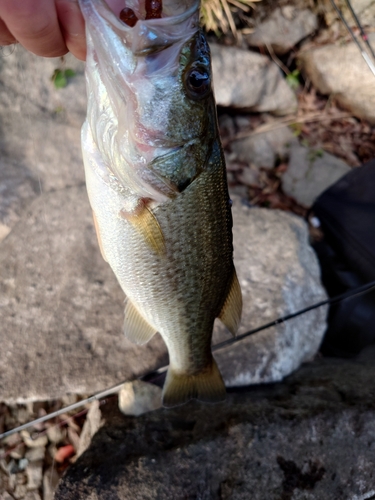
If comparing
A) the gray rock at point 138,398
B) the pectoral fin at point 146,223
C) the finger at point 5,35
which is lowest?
the gray rock at point 138,398

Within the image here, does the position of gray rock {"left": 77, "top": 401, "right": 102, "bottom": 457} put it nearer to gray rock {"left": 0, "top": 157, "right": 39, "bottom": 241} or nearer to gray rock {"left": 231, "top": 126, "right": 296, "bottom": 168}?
gray rock {"left": 0, "top": 157, "right": 39, "bottom": 241}

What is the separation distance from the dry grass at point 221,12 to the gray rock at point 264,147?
3.90 feet

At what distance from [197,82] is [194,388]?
1442mm

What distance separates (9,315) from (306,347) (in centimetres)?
213

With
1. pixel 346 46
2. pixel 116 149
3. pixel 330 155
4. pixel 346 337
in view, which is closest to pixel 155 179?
pixel 116 149

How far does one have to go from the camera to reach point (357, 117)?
444 centimetres

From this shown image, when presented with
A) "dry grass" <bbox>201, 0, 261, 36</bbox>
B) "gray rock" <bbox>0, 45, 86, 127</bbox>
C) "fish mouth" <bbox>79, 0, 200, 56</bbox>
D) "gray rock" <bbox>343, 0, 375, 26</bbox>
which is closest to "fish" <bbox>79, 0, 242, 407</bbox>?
"fish mouth" <bbox>79, 0, 200, 56</bbox>

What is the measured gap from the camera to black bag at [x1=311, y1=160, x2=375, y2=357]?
286 cm

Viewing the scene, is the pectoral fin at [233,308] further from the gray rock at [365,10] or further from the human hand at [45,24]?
the gray rock at [365,10]

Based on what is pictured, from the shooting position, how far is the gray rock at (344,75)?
406 centimetres

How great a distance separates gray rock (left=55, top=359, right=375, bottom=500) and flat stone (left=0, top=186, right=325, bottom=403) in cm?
33

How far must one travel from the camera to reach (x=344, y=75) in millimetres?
4180

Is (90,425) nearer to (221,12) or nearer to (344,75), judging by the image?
(221,12)

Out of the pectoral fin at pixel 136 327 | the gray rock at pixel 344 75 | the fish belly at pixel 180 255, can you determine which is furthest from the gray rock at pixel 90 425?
the gray rock at pixel 344 75
